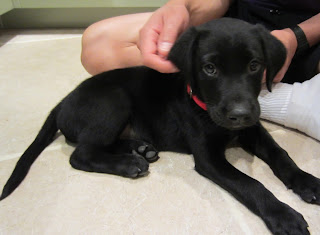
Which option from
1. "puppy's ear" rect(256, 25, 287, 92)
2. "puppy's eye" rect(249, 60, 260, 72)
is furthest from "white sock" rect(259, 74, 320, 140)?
"puppy's eye" rect(249, 60, 260, 72)

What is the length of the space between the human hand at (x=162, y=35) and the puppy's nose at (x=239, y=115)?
0.34 meters

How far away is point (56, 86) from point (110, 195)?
1.27 m

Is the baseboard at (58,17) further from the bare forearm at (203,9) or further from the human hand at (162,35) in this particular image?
the human hand at (162,35)

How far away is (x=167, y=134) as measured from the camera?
1589 mm

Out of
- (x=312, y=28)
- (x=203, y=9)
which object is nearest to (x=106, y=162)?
(x=203, y=9)

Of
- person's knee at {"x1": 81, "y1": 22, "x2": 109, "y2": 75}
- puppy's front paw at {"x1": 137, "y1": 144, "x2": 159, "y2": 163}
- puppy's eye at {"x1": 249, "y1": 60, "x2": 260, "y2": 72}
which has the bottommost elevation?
puppy's front paw at {"x1": 137, "y1": 144, "x2": 159, "y2": 163}

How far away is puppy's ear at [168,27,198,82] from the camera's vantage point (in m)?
1.29

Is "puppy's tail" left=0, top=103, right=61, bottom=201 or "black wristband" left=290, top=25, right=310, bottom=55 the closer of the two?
"puppy's tail" left=0, top=103, right=61, bottom=201

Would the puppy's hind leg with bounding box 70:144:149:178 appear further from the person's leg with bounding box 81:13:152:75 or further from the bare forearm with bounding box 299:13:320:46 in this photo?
the bare forearm with bounding box 299:13:320:46

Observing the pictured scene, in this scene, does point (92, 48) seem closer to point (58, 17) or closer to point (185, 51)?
point (185, 51)

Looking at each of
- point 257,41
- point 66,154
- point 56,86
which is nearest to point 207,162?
point 257,41

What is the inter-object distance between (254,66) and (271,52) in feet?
0.35

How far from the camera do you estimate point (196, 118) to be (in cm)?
145

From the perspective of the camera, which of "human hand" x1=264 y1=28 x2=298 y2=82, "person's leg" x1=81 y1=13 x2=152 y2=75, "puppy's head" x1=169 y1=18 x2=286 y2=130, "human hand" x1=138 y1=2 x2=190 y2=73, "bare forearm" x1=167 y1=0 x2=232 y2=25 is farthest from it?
"person's leg" x1=81 y1=13 x2=152 y2=75
